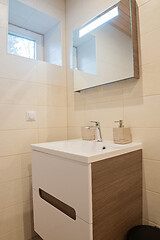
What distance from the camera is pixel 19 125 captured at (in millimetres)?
1282

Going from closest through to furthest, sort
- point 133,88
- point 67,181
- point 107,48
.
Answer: point 67,181, point 133,88, point 107,48

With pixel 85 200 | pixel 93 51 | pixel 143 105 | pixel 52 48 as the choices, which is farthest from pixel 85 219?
pixel 52 48

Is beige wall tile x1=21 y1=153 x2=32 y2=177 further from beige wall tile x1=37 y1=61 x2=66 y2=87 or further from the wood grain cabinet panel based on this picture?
the wood grain cabinet panel

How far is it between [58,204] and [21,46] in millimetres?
1519

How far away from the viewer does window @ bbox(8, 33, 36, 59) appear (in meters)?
1.53

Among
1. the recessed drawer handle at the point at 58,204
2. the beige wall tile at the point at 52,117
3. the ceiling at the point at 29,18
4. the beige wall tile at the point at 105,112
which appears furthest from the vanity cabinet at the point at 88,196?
the ceiling at the point at 29,18

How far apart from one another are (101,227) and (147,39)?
109 cm

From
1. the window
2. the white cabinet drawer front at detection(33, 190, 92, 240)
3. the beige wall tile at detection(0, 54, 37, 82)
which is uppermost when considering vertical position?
the window

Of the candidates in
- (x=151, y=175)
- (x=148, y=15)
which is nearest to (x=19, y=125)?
(x=151, y=175)

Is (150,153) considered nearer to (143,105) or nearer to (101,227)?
(143,105)

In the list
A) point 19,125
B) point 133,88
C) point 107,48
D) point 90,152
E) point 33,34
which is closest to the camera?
point 90,152

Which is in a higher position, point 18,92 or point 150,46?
point 150,46

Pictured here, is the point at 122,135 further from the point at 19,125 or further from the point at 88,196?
the point at 19,125

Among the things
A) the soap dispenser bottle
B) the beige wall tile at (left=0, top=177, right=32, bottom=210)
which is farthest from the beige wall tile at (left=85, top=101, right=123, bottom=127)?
the beige wall tile at (left=0, top=177, right=32, bottom=210)
